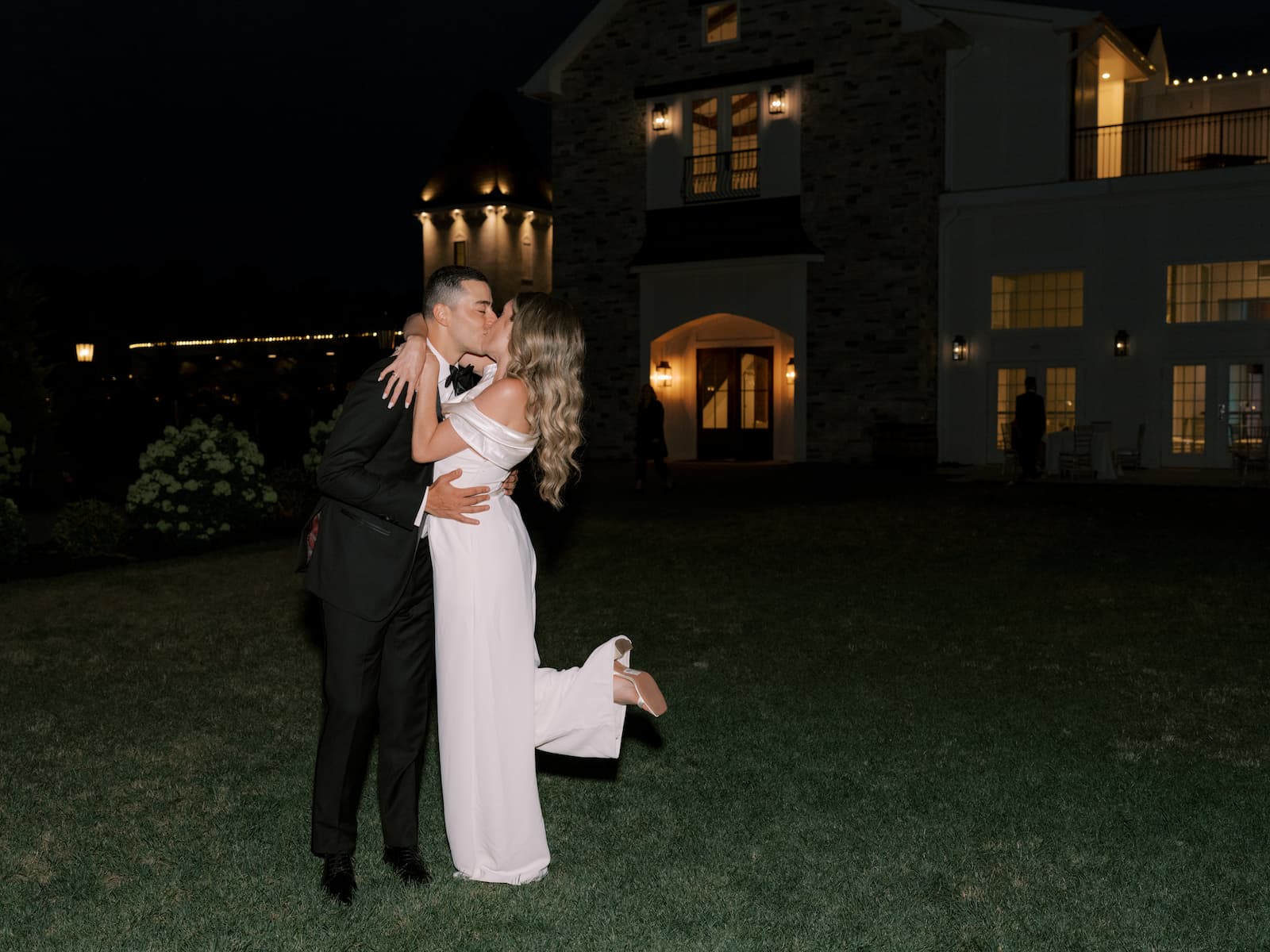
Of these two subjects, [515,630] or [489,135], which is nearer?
[515,630]

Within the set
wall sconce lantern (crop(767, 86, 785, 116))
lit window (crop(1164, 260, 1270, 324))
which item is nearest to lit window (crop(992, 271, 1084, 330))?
lit window (crop(1164, 260, 1270, 324))

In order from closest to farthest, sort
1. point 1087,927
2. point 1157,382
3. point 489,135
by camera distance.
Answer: point 1087,927
point 1157,382
point 489,135

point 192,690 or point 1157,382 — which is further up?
point 1157,382

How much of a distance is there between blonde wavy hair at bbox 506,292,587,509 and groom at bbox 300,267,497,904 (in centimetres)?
17

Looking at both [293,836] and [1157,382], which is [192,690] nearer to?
[293,836]

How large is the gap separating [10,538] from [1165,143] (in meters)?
23.0

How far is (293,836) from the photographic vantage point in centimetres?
431

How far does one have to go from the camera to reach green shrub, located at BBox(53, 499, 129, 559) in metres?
11.4

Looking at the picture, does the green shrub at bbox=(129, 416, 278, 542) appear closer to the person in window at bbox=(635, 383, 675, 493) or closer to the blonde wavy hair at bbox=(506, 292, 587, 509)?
the person in window at bbox=(635, 383, 675, 493)

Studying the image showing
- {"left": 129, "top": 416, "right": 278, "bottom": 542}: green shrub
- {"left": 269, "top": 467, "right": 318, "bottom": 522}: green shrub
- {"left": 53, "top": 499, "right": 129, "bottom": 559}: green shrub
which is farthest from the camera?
{"left": 269, "top": 467, "right": 318, "bottom": 522}: green shrub

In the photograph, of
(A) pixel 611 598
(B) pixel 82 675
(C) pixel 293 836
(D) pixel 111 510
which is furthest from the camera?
(D) pixel 111 510

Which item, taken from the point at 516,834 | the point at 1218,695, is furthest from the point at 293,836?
the point at 1218,695

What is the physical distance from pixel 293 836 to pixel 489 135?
105ft

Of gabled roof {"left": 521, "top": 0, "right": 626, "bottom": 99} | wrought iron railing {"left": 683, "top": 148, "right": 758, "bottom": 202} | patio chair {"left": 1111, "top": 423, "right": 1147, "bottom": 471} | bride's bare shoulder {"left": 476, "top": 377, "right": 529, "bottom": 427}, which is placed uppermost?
gabled roof {"left": 521, "top": 0, "right": 626, "bottom": 99}
